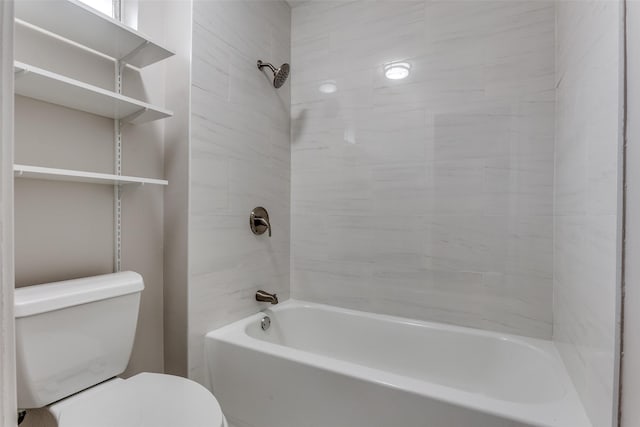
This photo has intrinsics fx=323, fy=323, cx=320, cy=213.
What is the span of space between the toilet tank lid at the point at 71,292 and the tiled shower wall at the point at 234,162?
30 cm

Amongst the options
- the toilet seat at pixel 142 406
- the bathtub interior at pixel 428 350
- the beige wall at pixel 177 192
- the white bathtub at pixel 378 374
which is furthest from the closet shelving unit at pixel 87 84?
the bathtub interior at pixel 428 350

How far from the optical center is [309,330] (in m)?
1.96

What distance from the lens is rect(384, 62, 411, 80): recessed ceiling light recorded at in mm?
1781

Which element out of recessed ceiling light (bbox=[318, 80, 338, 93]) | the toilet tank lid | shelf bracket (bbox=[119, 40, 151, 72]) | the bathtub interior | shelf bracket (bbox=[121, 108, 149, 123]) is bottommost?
the bathtub interior

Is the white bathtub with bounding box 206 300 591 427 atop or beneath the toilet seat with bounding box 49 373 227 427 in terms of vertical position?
beneath

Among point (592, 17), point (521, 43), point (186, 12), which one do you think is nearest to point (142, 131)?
point (186, 12)

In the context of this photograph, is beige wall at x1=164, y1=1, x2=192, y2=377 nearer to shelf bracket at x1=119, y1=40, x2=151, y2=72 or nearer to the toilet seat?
shelf bracket at x1=119, y1=40, x2=151, y2=72

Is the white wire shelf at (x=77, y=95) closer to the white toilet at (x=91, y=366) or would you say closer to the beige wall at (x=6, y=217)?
the white toilet at (x=91, y=366)

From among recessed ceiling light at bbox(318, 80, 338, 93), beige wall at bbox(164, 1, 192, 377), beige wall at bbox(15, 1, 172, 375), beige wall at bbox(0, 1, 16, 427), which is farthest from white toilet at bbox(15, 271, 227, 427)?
recessed ceiling light at bbox(318, 80, 338, 93)

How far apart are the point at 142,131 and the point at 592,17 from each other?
1.68 metres

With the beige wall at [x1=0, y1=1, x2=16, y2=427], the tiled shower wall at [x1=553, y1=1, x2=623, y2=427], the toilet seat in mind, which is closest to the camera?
the beige wall at [x1=0, y1=1, x2=16, y2=427]

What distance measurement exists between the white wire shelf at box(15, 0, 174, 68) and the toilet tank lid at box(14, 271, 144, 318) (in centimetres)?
88

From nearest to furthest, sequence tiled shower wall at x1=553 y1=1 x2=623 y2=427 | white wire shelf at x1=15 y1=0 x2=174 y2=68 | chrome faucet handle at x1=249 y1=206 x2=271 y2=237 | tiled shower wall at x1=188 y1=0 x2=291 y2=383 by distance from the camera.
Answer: tiled shower wall at x1=553 y1=1 x2=623 y2=427, white wire shelf at x1=15 y1=0 x2=174 y2=68, tiled shower wall at x1=188 y1=0 x2=291 y2=383, chrome faucet handle at x1=249 y1=206 x2=271 y2=237

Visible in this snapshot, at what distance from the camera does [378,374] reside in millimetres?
1139
